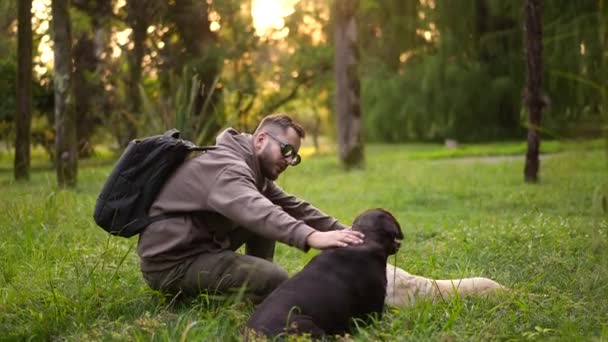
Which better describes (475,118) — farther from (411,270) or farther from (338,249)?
(338,249)

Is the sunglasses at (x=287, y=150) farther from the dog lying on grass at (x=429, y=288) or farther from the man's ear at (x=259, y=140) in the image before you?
the dog lying on grass at (x=429, y=288)

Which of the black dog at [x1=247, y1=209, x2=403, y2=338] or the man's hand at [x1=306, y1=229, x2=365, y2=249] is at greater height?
the man's hand at [x1=306, y1=229, x2=365, y2=249]

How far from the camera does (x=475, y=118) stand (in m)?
25.9

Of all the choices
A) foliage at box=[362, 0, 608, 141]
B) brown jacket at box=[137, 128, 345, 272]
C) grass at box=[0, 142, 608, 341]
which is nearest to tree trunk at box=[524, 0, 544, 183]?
grass at box=[0, 142, 608, 341]

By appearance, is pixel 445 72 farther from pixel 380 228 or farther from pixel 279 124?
pixel 380 228

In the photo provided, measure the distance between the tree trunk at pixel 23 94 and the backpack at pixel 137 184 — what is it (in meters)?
8.46

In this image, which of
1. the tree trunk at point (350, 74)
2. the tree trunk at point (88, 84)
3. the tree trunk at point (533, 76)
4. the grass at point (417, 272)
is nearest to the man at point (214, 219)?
the grass at point (417, 272)

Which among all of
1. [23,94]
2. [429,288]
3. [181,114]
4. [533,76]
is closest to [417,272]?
[429,288]

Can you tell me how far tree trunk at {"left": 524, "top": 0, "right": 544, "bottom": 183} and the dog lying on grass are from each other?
7300 mm

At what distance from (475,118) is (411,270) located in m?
20.8

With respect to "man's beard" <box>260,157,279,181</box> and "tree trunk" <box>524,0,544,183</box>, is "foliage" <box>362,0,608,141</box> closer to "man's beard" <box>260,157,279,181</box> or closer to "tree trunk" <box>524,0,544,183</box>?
"tree trunk" <box>524,0,544,183</box>

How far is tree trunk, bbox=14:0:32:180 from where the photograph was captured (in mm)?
12491

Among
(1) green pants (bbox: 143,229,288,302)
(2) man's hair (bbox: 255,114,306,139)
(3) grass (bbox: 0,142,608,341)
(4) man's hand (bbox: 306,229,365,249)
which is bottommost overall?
(3) grass (bbox: 0,142,608,341)

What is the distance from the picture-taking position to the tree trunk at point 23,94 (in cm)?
1249
